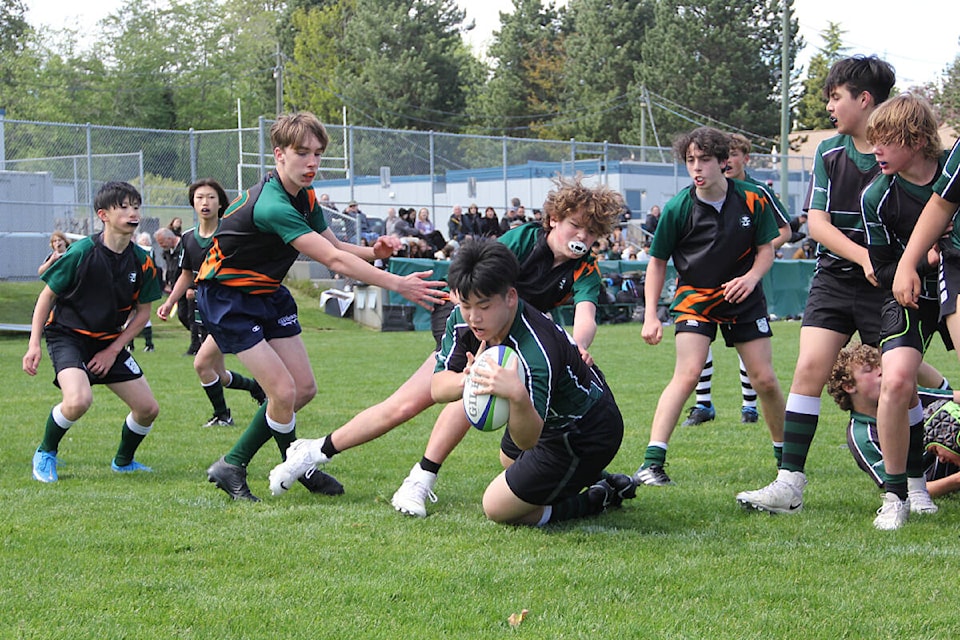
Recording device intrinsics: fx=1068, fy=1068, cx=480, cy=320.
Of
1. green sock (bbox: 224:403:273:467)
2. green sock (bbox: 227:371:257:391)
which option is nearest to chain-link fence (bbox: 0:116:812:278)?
green sock (bbox: 227:371:257:391)

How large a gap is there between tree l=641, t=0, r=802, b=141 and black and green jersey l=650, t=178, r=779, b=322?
51.0 m

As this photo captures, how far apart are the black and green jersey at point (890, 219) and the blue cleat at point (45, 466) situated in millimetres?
4906

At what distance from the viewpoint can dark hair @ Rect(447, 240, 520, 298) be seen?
4.32 m

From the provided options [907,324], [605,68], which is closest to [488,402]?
[907,324]

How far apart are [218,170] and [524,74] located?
4120 centimetres

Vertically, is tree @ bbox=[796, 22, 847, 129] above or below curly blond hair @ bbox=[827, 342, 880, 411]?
above

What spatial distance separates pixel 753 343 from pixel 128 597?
161 inches

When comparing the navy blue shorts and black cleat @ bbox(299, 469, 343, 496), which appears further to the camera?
black cleat @ bbox(299, 469, 343, 496)

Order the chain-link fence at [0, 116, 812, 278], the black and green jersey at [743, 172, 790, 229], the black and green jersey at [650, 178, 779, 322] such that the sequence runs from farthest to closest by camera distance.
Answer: the chain-link fence at [0, 116, 812, 278], the black and green jersey at [743, 172, 790, 229], the black and green jersey at [650, 178, 779, 322]

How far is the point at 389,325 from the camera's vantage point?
70.8ft

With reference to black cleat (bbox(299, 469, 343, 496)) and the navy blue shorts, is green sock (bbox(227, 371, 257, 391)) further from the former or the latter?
black cleat (bbox(299, 469, 343, 496))

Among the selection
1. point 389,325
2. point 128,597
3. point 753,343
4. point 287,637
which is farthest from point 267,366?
point 389,325

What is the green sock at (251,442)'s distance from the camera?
593cm

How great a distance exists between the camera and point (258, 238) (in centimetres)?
582
